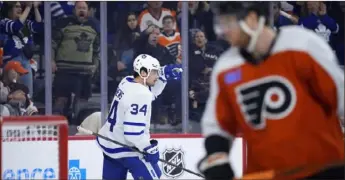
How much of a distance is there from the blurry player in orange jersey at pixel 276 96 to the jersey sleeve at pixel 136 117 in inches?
143

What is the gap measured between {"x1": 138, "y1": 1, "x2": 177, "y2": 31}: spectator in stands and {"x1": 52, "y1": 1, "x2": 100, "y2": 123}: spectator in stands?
0.39 metres

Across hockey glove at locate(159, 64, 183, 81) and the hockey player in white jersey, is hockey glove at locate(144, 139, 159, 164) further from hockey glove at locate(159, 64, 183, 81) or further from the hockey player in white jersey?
hockey glove at locate(159, 64, 183, 81)

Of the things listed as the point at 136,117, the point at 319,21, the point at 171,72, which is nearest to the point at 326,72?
the point at 136,117

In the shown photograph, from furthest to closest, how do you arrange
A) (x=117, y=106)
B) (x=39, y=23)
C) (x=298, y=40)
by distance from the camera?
(x=39, y=23), (x=117, y=106), (x=298, y=40)

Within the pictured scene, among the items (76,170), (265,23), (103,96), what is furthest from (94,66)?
(265,23)

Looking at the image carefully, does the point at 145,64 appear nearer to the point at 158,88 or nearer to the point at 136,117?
the point at 136,117

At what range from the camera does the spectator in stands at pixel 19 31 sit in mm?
8695

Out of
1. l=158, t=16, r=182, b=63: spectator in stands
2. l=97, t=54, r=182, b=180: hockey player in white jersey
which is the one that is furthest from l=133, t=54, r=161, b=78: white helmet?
l=158, t=16, r=182, b=63: spectator in stands

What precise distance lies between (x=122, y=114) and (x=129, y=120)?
0.44ft

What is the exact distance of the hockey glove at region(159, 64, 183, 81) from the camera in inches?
332

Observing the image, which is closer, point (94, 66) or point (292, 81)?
point (292, 81)

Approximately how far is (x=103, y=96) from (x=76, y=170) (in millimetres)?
626

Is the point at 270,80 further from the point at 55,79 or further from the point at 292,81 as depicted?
the point at 55,79

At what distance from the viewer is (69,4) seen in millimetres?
8781
